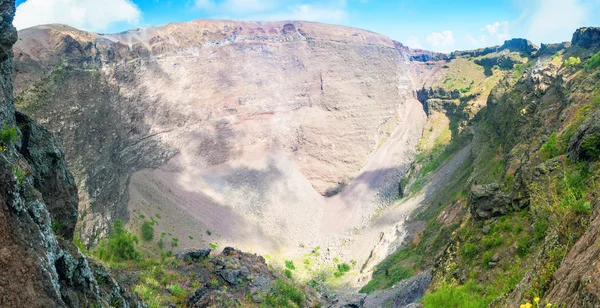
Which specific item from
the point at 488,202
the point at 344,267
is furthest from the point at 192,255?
the point at 344,267

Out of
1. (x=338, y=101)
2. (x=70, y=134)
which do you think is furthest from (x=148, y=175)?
(x=338, y=101)

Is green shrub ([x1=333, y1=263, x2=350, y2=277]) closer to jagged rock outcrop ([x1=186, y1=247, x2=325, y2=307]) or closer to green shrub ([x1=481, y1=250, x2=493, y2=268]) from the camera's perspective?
jagged rock outcrop ([x1=186, y1=247, x2=325, y2=307])

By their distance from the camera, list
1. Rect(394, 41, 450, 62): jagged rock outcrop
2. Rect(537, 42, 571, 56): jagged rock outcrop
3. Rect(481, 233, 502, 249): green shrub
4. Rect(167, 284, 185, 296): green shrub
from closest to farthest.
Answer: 1. Rect(481, 233, 502, 249): green shrub
2. Rect(167, 284, 185, 296): green shrub
3. Rect(537, 42, 571, 56): jagged rock outcrop
4. Rect(394, 41, 450, 62): jagged rock outcrop

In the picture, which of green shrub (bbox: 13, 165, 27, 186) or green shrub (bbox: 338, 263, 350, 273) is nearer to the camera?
green shrub (bbox: 13, 165, 27, 186)

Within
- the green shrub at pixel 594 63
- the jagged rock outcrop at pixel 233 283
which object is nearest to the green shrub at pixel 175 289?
the jagged rock outcrop at pixel 233 283

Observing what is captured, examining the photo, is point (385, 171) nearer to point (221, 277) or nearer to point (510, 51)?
point (510, 51)

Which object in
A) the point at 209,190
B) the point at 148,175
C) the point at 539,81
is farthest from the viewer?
the point at 209,190

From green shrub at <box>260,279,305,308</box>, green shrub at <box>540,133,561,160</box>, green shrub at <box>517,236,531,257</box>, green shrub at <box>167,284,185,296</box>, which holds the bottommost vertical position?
green shrub at <box>260,279,305,308</box>

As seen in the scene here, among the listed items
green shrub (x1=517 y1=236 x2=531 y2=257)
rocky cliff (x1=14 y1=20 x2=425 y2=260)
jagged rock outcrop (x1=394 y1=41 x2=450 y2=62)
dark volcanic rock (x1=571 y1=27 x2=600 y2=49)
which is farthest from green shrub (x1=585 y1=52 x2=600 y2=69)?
jagged rock outcrop (x1=394 y1=41 x2=450 y2=62)
